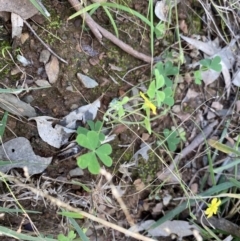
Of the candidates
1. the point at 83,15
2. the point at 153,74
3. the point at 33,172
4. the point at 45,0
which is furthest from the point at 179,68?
the point at 33,172

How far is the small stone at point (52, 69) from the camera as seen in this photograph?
163cm

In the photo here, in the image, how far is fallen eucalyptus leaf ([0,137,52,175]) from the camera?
5.21 feet

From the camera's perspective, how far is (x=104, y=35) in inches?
66.4

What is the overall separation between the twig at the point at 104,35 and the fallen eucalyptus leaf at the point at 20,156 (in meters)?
0.47

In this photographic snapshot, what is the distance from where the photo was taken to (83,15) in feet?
5.32

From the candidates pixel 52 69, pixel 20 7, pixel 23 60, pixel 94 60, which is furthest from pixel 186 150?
pixel 20 7

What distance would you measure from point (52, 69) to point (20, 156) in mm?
331

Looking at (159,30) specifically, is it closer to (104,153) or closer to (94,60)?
(94,60)

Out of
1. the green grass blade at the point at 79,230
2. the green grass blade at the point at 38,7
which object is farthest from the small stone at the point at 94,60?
the green grass blade at the point at 79,230

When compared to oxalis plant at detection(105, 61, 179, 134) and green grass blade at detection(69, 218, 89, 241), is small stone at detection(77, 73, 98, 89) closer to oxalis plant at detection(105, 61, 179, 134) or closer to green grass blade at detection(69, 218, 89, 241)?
oxalis plant at detection(105, 61, 179, 134)

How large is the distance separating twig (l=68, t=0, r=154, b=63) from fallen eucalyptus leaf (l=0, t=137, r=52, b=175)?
0.47 m

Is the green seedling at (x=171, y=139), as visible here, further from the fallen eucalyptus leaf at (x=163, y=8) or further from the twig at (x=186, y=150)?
the fallen eucalyptus leaf at (x=163, y=8)

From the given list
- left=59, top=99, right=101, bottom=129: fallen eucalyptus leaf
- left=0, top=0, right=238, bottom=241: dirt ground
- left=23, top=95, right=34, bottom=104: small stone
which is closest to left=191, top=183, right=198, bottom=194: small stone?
left=0, top=0, right=238, bottom=241: dirt ground

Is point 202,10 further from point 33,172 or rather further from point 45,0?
point 33,172
